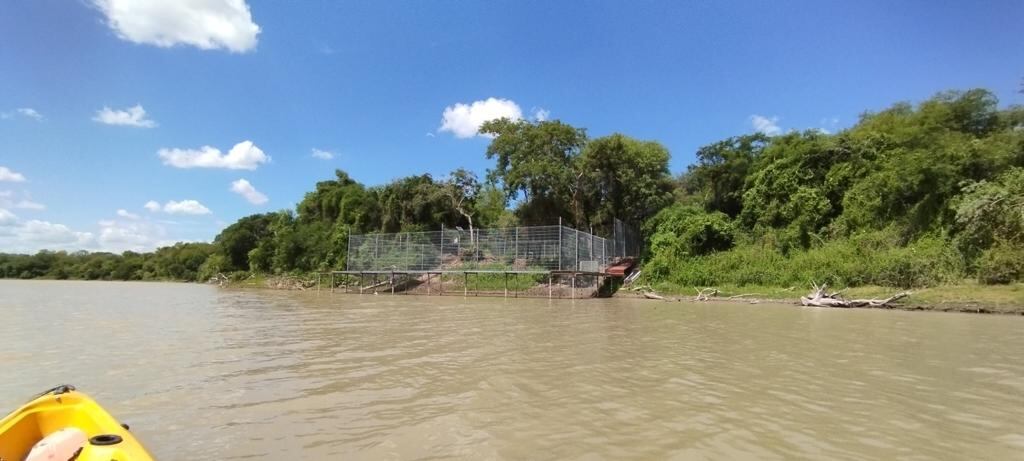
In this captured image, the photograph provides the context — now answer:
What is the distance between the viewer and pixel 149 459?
3326 millimetres

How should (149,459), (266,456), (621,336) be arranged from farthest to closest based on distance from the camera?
(621,336) < (266,456) < (149,459)

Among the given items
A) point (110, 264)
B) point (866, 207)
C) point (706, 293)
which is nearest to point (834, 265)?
point (866, 207)

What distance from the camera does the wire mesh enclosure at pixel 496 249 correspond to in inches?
1254

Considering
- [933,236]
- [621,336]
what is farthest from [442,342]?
[933,236]

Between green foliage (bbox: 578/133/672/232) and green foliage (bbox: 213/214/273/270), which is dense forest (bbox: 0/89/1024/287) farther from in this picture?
green foliage (bbox: 213/214/273/270)

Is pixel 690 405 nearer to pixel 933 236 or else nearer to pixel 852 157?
pixel 933 236

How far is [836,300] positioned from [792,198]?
11.2 m

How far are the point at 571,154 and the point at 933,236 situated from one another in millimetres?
22590

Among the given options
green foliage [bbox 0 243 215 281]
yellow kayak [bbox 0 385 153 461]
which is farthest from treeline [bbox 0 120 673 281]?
yellow kayak [bbox 0 385 153 461]

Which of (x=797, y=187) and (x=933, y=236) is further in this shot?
(x=797, y=187)

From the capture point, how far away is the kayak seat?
3.62 meters

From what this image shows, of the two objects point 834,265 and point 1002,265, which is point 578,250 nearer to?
point 834,265

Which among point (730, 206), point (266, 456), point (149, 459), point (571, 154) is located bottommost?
point (266, 456)

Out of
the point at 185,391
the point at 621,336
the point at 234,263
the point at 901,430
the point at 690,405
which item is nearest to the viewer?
the point at 901,430
